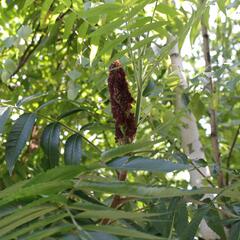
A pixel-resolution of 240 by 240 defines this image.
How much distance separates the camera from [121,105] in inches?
36.3

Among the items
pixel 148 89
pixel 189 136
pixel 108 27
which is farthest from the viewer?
pixel 189 136

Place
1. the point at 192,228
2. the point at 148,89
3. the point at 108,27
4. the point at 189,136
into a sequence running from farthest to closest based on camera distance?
1. the point at 189,136
2. the point at 148,89
3. the point at 108,27
4. the point at 192,228

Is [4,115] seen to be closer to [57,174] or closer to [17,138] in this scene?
[17,138]

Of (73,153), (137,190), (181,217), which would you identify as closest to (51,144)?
(73,153)

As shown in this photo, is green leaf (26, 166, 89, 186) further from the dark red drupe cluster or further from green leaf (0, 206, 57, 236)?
the dark red drupe cluster

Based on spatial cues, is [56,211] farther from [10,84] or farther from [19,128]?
[10,84]

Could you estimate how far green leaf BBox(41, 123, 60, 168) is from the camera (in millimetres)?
951

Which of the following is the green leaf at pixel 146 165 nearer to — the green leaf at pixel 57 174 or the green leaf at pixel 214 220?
the green leaf at pixel 57 174

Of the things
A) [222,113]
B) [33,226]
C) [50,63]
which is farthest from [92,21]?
[50,63]

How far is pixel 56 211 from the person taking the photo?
0.68m

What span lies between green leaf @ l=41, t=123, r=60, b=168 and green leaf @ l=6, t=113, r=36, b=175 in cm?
4

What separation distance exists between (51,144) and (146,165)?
1.19 feet

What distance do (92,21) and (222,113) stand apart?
813 millimetres

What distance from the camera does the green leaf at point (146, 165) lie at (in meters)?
0.63
